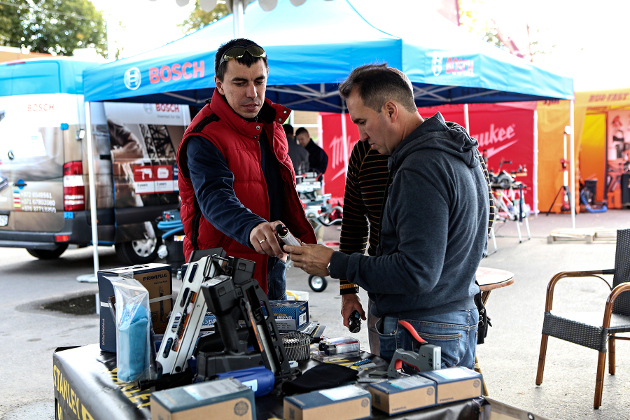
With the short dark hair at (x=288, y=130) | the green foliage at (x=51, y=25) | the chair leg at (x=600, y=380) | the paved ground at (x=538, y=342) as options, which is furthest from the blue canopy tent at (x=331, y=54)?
the green foliage at (x=51, y=25)

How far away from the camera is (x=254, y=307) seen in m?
1.64

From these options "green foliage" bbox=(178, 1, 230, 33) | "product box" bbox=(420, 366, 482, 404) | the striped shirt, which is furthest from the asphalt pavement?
"green foliage" bbox=(178, 1, 230, 33)

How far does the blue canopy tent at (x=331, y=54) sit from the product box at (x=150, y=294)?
310 cm

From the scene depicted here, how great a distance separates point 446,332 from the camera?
178 cm

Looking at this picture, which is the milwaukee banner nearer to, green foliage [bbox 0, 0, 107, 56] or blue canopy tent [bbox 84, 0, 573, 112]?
blue canopy tent [bbox 84, 0, 573, 112]

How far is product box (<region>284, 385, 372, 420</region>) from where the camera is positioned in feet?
4.36

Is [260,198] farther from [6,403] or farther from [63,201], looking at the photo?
[63,201]

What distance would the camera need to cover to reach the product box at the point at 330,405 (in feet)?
4.36

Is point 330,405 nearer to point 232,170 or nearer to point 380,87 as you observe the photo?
point 380,87

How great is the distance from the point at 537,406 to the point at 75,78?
6.24 m

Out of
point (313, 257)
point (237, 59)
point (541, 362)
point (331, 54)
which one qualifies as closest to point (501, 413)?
point (313, 257)

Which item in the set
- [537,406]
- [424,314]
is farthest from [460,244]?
[537,406]

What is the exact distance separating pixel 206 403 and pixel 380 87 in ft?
3.33

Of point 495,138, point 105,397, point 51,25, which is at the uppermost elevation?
point 51,25
